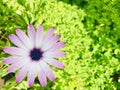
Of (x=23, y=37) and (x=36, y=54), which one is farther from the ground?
(x=23, y=37)

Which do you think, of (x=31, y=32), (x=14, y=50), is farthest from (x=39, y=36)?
(x=14, y=50)

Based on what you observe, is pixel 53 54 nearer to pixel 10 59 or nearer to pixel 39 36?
pixel 39 36

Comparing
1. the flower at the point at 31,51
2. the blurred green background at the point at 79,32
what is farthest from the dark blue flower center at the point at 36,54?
the blurred green background at the point at 79,32

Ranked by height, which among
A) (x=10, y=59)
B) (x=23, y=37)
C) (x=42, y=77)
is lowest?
(x=42, y=77)

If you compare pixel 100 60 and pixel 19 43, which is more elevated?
pixel 19 43

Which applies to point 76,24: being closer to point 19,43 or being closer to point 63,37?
point 63,37

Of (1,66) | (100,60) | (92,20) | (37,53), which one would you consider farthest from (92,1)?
(37,53)

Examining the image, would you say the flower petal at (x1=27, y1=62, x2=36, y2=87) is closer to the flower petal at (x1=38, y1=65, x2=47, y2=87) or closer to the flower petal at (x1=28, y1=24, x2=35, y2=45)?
the flower petal at (x1=38, y1=65, x2=47, y2=87)
